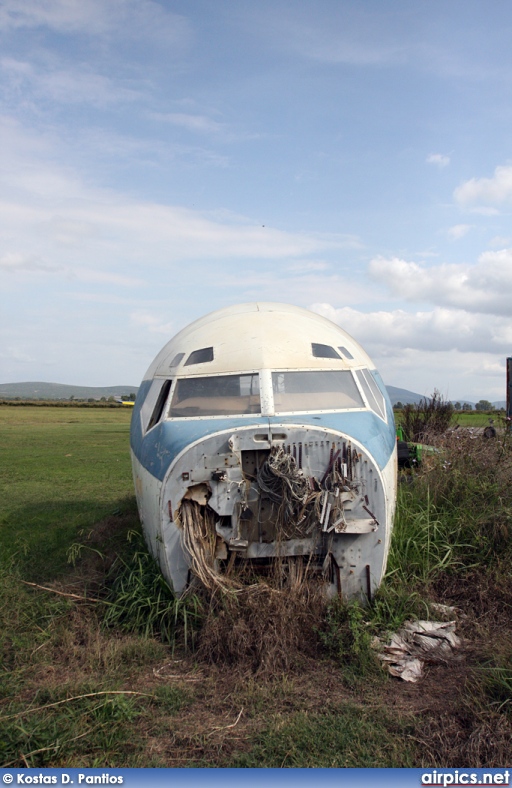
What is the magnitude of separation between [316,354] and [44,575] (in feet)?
14.9

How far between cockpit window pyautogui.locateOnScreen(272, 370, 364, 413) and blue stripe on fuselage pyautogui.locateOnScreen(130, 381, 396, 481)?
0.60 feet

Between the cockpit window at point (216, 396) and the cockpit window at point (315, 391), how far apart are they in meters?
0.25

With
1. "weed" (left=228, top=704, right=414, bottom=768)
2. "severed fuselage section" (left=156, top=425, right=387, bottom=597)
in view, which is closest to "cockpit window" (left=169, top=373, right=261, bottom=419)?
"severed fuselage section" (left=156, top=425, right=387, bottom=597)

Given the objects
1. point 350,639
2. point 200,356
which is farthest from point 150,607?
point 200,356

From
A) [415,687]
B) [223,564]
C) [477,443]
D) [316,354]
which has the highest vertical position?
[316,354]

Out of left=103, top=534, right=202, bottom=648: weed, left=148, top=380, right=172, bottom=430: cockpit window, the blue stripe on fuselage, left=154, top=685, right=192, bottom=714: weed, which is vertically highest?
left=148, top=380, right=172, bottom=430: cockpit window

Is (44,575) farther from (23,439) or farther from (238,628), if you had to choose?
(23,439)

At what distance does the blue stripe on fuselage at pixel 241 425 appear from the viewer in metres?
6.09

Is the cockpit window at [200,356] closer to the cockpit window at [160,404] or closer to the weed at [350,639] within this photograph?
the cockpit window at [160,404]

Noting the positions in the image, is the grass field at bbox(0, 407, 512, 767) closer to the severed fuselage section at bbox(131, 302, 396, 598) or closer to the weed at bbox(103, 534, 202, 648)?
the weed at bbox(103, 534, 202, 648)

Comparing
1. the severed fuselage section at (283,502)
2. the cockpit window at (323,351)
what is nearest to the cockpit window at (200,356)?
the cockpit window at (323,351)

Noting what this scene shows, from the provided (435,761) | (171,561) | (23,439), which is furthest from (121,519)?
(23,439)

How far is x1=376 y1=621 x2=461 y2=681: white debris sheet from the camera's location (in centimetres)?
541

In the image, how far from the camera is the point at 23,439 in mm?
30844
